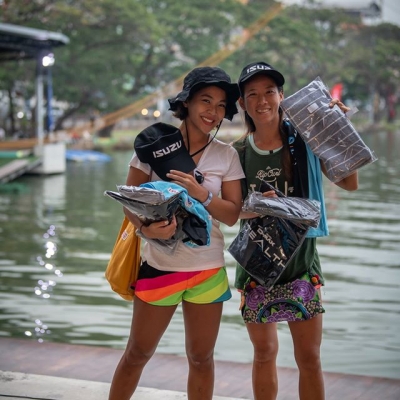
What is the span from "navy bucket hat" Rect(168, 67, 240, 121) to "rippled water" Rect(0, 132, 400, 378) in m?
1.82

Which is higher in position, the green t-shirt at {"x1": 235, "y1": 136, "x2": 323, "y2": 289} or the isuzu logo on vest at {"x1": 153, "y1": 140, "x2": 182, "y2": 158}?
the isuzu logo on vest at {"x1": 153, "y1": 140, "x2": 182, "y2": 158}

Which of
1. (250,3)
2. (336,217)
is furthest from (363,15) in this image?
(336,217)

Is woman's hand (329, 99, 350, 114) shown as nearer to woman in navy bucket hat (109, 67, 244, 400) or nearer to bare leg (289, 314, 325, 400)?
woman in navy bucket hat (109, 67, 244, 400)

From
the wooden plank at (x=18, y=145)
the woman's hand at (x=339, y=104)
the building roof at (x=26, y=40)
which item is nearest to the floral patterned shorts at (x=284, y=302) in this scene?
the woman's hand at (x=339, y=104)

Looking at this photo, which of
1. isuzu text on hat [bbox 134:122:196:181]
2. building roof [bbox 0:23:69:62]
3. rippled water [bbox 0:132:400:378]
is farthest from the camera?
building roof [bbox 0:23:69:62]

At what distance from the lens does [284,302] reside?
2.87 metres

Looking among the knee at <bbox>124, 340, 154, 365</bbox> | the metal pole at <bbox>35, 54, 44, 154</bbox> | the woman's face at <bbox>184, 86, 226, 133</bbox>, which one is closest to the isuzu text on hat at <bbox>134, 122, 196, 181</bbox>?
the woman's face at <bbox>184, 86, 226, 133</bbox>

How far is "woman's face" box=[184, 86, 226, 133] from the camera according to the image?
112 inches

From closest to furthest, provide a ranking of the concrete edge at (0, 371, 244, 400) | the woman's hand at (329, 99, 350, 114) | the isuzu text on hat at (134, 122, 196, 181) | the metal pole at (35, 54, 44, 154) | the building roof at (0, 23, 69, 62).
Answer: the isuzu text on hat at (134, 122, 196, 181) < the woman's hand at (329, 99, 350, 114) < the concrete edge at (0, 371, 244, 400) < the building roof at (0, 23, 69, 62) < the metal pole at (35, 54, 44, 154)

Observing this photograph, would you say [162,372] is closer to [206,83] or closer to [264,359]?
[264,359]

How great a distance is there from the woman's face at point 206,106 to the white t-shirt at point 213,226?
9cm

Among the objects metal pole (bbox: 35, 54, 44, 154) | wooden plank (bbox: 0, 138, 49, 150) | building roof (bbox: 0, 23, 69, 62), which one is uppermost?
building roof (bbox: 0, 23, 69, 62)

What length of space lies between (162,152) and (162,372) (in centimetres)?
154

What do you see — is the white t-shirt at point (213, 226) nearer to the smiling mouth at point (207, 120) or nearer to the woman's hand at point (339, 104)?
the smiling mouth at point (207, 120)
